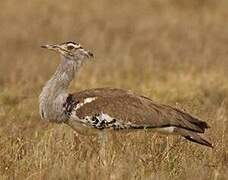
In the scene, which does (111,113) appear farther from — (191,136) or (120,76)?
(120,76)

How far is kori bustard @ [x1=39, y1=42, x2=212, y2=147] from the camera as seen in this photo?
19.8 ft

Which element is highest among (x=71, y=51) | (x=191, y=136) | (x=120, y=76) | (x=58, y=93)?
(x=71, y=51)

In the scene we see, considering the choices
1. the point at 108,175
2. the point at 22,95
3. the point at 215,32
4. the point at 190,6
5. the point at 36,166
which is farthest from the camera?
the point at 190,6

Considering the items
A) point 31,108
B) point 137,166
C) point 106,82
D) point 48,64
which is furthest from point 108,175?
point 48,64

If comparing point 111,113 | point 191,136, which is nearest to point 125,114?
point 111,113

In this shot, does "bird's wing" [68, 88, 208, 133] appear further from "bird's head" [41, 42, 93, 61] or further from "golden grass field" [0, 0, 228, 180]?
"bird's head" [41, 42, 93, 61]

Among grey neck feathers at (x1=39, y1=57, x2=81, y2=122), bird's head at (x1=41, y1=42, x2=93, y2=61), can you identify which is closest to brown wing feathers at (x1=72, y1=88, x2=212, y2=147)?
grey neck feathers at (x1=39, y1=57, x2=81, y2=122)

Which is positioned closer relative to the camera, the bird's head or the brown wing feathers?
the brown wing feathers

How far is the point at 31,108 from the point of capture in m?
8.32

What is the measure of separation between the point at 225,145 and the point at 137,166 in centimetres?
102

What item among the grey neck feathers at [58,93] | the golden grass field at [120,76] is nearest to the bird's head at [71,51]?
the grey neck feathers at [58,93]

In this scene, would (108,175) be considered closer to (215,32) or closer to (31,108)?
(31,108)

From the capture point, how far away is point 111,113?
6102 mm

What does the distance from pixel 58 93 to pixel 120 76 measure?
4.33 metres
